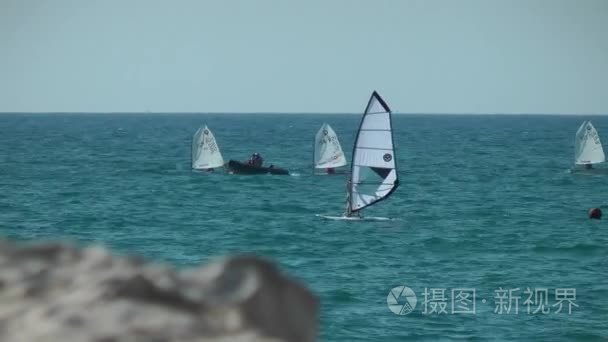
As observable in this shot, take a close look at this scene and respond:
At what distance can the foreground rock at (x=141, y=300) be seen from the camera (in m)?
3.62

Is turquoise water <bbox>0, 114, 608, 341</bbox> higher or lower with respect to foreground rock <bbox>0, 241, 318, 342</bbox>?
lower

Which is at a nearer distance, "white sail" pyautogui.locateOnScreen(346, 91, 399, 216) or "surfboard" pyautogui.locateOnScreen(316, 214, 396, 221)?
"white sail" pyautogui.locateOnScreen(346, 91, 399, 216)

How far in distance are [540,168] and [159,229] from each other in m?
51.3

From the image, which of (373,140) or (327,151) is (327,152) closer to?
(327,151)

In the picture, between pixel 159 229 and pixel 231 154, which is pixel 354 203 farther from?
pixel 231 154

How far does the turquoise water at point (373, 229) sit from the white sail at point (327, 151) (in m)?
1.16

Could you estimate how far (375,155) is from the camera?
44.2 m

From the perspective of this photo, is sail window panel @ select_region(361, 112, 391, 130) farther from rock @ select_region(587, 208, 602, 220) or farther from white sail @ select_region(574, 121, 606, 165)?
white sail @ select_region(574, 121, 606, 165)

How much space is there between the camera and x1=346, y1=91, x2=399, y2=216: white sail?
1721 inches

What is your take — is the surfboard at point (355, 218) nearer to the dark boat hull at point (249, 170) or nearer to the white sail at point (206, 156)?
the dark boat hull at point (249, 170)

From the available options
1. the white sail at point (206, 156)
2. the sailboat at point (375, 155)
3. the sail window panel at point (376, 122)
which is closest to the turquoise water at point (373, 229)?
the white sail at point (206, 156)

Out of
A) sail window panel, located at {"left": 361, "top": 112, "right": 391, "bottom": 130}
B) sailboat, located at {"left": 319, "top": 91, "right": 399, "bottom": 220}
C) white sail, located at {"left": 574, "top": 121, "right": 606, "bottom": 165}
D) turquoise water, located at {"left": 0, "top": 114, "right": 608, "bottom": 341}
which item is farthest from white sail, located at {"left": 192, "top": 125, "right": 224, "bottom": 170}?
sail window panel, located at {"left": 361, "top": 112, "right": 391, "bottom": 130}

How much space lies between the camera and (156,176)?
7962cm

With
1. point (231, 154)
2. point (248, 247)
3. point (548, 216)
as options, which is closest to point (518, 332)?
point (248, 247)
